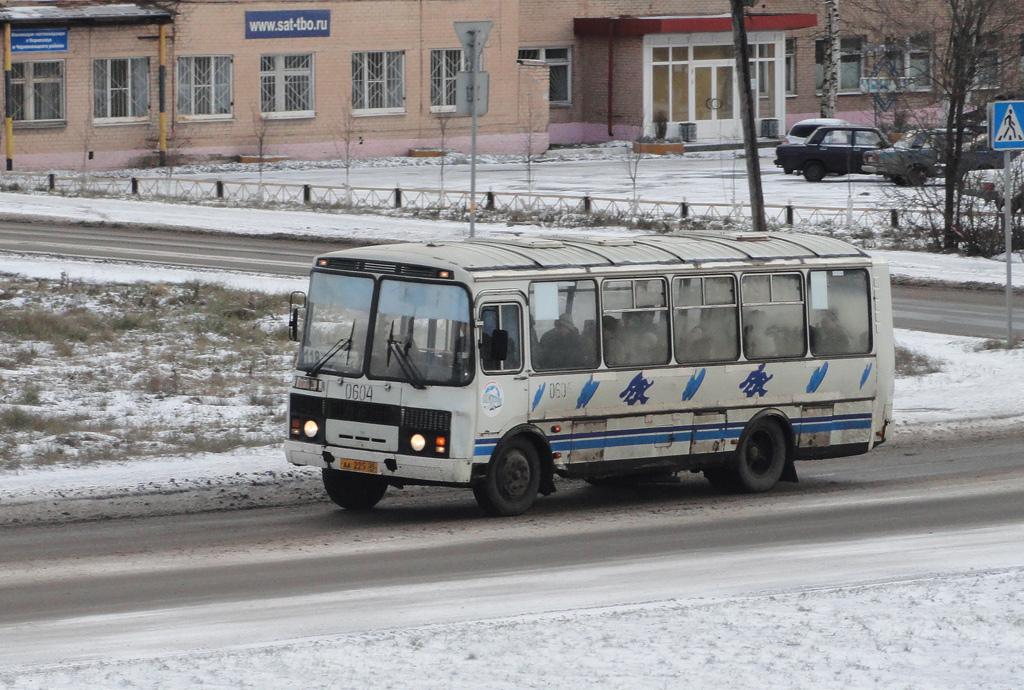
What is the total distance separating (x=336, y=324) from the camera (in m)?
12.8

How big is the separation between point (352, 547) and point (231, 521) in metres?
1.50

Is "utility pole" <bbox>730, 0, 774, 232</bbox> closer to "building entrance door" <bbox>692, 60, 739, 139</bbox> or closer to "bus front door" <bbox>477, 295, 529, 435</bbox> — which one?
"bus front door" <bbox>477, 295, 529, 435</bbox>

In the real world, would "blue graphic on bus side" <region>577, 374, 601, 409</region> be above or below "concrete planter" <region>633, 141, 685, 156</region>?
below

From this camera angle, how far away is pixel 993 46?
104 feet

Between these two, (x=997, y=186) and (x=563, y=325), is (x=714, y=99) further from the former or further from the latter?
(x=563, y=325)

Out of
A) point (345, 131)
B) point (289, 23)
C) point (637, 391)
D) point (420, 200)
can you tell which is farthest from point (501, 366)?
point (345, 131)

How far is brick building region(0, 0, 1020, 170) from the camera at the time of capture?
4556cm

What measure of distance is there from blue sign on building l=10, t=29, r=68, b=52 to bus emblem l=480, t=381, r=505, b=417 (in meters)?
35.4

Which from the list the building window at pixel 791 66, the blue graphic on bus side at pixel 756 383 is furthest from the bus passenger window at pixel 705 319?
the building window at pixel 791 66

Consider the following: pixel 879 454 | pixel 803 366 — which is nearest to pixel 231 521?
pixel 803 366

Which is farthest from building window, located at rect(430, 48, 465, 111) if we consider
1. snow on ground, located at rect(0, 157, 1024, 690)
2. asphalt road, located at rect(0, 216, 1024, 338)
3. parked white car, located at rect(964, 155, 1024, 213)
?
snow on ground, located at rect(0, 157, 1024, 690)

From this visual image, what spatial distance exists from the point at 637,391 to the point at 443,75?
41.9 metres

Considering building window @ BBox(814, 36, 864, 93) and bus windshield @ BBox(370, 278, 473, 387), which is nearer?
bus windshield @ BBox(370, 278, 473, 387)

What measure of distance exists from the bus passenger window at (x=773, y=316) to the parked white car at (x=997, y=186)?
17657 millimetres
